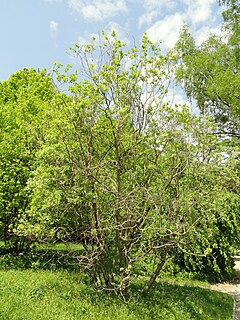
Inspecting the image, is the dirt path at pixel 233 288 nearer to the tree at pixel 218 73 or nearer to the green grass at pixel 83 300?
the green grass at pixel 83 300

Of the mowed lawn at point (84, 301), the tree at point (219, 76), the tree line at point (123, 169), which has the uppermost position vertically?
the tree at point (219, 76)

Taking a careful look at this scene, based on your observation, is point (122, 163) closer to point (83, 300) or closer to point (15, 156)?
point (83, 300)

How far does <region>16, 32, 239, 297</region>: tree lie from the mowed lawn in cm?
46

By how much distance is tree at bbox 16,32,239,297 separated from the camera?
7.17 m

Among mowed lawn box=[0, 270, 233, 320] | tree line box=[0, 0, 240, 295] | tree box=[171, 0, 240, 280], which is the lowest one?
mowed lawn box=[0, 270, 233, 320]

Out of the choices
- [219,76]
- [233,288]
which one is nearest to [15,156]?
[233,288]

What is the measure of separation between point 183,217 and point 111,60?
3465 millimetres

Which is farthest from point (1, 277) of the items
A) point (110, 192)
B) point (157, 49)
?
point (157, 49)

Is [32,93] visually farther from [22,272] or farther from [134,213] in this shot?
[134,213]

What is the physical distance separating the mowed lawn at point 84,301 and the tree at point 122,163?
46cm

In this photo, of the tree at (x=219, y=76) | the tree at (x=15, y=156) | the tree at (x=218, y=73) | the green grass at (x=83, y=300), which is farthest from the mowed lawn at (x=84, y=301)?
the tree at (x=218, y=73)

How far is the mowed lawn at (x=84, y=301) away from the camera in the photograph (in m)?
6.46

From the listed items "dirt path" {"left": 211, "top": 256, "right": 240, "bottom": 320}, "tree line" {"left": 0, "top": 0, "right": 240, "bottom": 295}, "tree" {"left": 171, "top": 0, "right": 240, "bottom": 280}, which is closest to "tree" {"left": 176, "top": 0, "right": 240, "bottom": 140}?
"tree" {"left": 171, "top": 0, "right": 240, "bottom": 280}

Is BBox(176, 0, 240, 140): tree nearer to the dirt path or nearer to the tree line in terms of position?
the dirt path
